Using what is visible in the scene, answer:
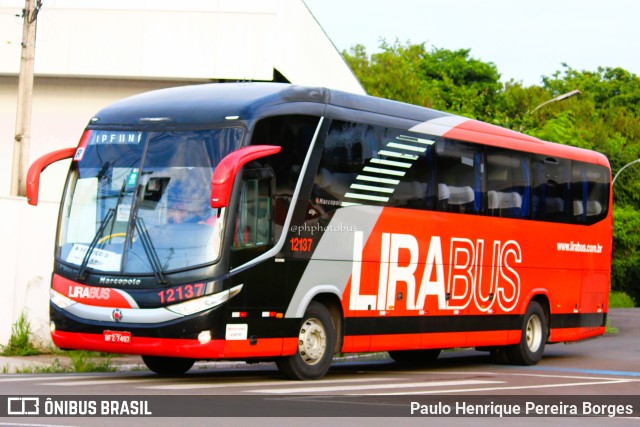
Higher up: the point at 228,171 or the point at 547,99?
the point at 547,99

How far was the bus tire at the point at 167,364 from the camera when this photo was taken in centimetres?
1573

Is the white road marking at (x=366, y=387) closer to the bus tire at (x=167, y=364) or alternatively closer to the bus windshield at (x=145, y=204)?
the bus windshield at (x=145, y=204)

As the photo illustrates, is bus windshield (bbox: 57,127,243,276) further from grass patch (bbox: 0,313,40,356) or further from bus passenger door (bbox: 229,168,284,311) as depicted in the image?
grass patch (bbox: 0,313,40,356)

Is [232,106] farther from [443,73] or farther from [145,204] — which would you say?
[443,73]

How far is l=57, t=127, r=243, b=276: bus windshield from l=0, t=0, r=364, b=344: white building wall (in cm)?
1431

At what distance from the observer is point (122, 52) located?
96.5 feet

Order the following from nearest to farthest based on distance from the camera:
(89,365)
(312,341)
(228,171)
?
(228,171)
(312,341)
(89,365)

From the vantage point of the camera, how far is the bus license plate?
13.5 m

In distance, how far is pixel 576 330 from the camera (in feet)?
72.9

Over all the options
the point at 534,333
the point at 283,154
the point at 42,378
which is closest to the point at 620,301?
the point at 534,333

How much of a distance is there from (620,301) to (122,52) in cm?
3852

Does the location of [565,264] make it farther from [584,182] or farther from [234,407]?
[234,407]
